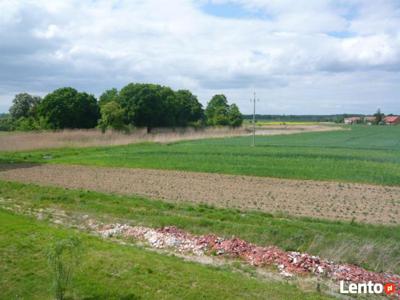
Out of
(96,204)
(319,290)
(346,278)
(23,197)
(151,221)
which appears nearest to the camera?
(319,290)

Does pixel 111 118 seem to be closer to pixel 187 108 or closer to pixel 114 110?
pixel 114 110

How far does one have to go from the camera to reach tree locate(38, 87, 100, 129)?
62031 mm

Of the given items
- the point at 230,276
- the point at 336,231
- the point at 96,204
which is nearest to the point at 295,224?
the point at 336,231

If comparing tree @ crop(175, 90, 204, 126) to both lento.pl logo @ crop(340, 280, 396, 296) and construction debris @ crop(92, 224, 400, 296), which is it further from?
lento.pl logo @ crop(340, 280, 396, 296)

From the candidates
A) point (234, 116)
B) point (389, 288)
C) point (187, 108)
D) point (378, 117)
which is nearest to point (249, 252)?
point (389, 288)

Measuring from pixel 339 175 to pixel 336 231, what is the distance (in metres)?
12.0

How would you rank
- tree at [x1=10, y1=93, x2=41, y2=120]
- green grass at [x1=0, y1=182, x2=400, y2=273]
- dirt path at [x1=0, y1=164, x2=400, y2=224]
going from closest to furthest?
green grass at [x1=0, y1=182, x2=400, y2=273] < dirt path at [x1=0, y1=164, x2=400, y2=224] < tree at [x1=10, y1=93, x2=41, y2=120]

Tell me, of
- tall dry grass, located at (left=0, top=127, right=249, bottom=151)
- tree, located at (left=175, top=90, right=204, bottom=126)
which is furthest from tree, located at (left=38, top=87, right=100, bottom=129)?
tree, located at (left=175, top=90, right=204, bottom=126)

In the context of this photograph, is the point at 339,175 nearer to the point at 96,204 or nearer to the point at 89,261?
the point at 96,204

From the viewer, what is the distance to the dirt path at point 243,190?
15453 millimetres

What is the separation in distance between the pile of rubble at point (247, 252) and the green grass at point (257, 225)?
2.40ft

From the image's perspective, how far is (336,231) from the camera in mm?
12266

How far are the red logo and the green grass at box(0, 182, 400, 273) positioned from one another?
1.22 metres

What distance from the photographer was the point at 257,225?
42.3 ft
